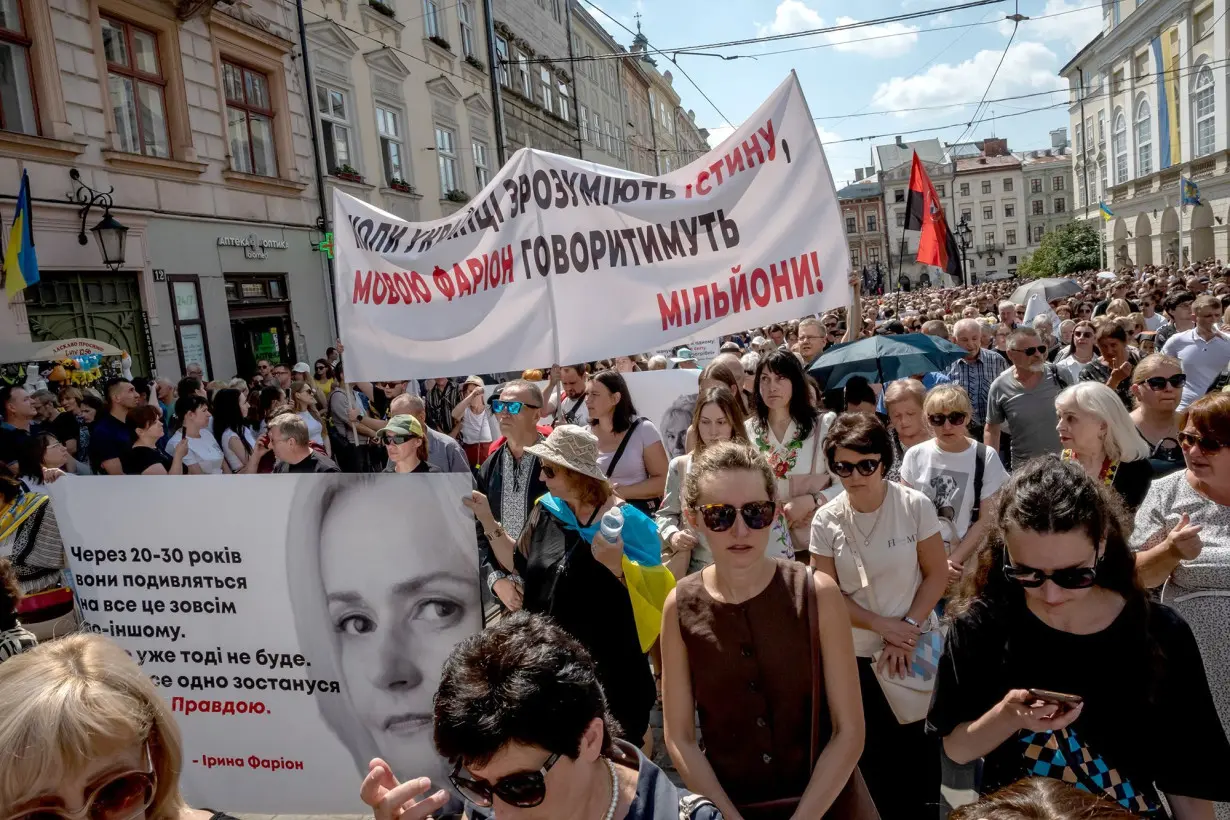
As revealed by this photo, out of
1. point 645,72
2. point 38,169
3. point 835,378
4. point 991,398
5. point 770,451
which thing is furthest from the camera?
point 645,72

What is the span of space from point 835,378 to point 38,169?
10.1 m

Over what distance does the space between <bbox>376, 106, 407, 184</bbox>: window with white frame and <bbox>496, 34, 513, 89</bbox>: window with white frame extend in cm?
742

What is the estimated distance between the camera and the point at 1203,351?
650 centimetres

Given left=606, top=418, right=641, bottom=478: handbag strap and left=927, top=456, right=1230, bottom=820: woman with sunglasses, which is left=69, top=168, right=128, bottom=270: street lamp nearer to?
left=606, top=418, right=641, bottom=478: handbag strap

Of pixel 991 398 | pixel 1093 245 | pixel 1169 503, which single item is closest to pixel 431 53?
pixel 991 398

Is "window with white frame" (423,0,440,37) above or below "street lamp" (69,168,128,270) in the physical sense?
above

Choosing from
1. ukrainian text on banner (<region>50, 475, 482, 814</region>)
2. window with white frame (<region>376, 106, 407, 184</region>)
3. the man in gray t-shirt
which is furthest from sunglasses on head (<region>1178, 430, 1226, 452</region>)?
window with white frame (<region>376, 106, 407, 184</region>)

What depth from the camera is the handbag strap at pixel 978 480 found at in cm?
388

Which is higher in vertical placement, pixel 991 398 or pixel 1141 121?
pixel 1141 121

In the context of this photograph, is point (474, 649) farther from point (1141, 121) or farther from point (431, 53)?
point (1141, 121)

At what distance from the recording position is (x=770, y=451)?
4.30m

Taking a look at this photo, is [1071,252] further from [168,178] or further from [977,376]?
[168,178]

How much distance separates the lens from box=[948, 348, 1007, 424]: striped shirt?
7.04 metres

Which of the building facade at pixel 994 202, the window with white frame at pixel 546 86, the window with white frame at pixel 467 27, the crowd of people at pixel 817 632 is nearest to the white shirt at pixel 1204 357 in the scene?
the crowd of people at pixel 817 632
